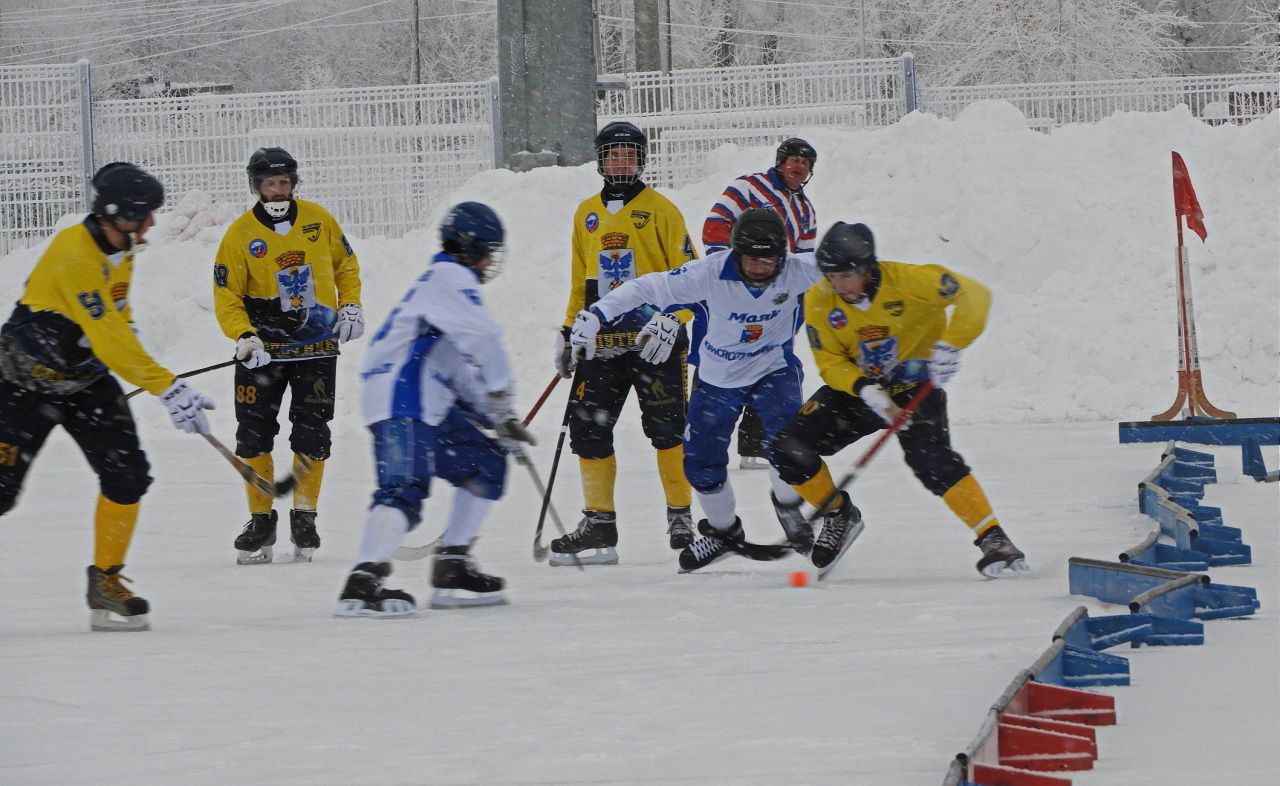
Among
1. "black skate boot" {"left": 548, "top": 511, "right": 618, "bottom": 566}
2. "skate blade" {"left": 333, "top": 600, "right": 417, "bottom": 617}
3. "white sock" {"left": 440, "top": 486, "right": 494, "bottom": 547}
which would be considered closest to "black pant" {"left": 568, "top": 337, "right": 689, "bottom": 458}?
"black skate boot" {"left": 548, "top": 511, "right": 618, "bottom": 566}

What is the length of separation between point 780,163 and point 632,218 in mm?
2031

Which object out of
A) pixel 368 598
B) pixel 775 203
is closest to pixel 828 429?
pixel 368 598

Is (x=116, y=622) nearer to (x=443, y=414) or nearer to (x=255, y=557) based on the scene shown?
(x=443, y=414)

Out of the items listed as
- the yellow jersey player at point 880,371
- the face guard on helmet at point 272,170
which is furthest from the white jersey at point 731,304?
the face guard on helmet at point 272,170

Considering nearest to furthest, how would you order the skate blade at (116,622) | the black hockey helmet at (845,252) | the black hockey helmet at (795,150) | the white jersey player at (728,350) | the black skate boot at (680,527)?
the skate blade at (116,622)
the black hockey helmet at (845,252)
the white jersey player at (728,350)
the black skate boot at (680,527)
the black hockey helmet at (795,150)

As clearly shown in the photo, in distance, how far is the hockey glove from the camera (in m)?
6.32

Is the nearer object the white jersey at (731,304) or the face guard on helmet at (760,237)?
the face guard on helmet at (760,237)

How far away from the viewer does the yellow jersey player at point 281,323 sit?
7.76 m

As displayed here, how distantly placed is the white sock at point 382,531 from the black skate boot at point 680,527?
201 centimetres

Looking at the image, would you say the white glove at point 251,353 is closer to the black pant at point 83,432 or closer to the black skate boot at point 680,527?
the black pant at point 83,432

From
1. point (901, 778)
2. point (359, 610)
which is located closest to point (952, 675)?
point (901, 778)

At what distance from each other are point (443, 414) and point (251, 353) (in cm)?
179

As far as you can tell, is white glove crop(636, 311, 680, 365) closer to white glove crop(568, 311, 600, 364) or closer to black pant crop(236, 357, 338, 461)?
white glove crop(568, 311, 600, 364)

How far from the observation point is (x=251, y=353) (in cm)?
751
